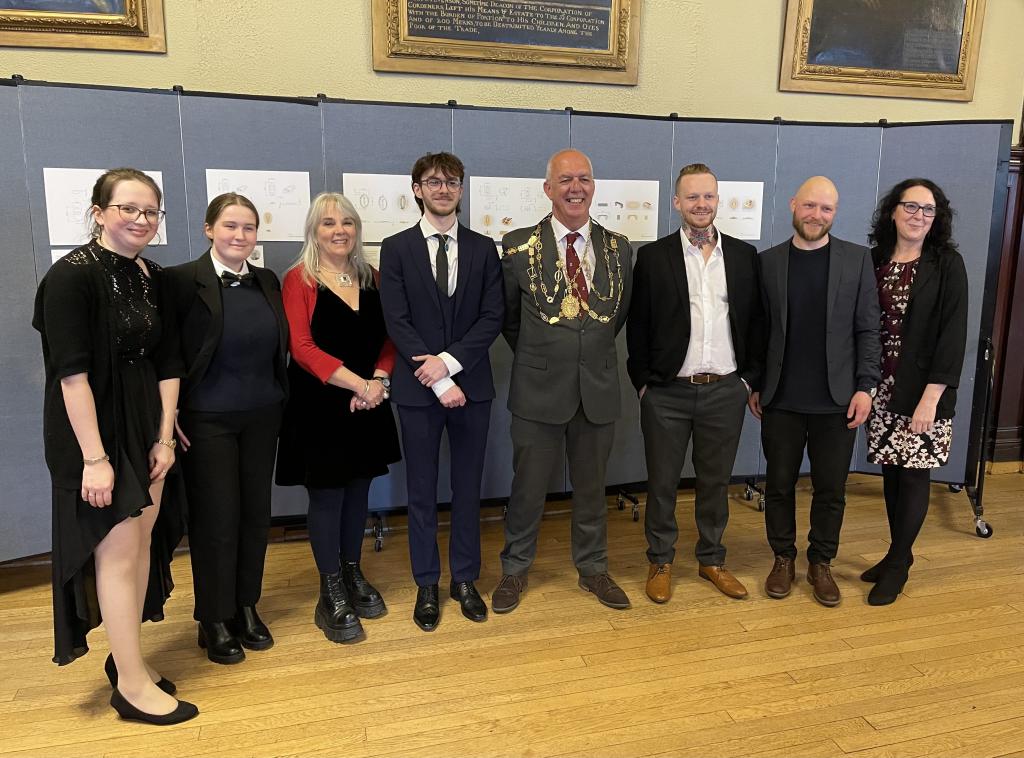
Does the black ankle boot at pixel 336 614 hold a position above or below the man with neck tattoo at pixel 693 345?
below

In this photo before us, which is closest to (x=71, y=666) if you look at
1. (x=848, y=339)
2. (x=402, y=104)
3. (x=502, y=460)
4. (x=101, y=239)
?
(x=101, y=239)

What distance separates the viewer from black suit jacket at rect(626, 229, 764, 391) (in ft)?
9.15

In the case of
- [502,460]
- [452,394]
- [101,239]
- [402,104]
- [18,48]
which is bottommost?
[502,460]

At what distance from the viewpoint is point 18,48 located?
339 cm

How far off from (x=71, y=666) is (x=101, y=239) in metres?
1.53

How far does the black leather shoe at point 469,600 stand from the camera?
2.81 meters

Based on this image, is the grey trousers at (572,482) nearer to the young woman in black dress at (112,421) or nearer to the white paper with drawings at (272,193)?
the young woman in black dress at (112,421)

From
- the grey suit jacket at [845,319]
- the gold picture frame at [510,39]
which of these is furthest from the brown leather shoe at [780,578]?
the gold picture frame at [510,39]

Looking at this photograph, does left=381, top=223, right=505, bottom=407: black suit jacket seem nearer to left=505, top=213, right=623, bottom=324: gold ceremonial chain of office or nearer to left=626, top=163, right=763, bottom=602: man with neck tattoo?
left=505, top=213, right=623, bottom=324: gold ceremonial chain of office

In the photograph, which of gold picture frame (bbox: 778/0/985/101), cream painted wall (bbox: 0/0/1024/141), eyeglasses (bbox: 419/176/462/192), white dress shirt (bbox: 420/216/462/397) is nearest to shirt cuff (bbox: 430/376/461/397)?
white dress shirt (bbox: 420/216/462/397)

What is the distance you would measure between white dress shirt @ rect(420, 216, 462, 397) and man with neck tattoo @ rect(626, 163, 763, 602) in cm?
74

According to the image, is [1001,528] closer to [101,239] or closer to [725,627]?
[725,627]

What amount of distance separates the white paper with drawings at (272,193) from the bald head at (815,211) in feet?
7.09

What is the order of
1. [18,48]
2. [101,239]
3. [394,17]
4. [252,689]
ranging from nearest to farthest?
[101,239], [252,689], [18,48], [394,17]
